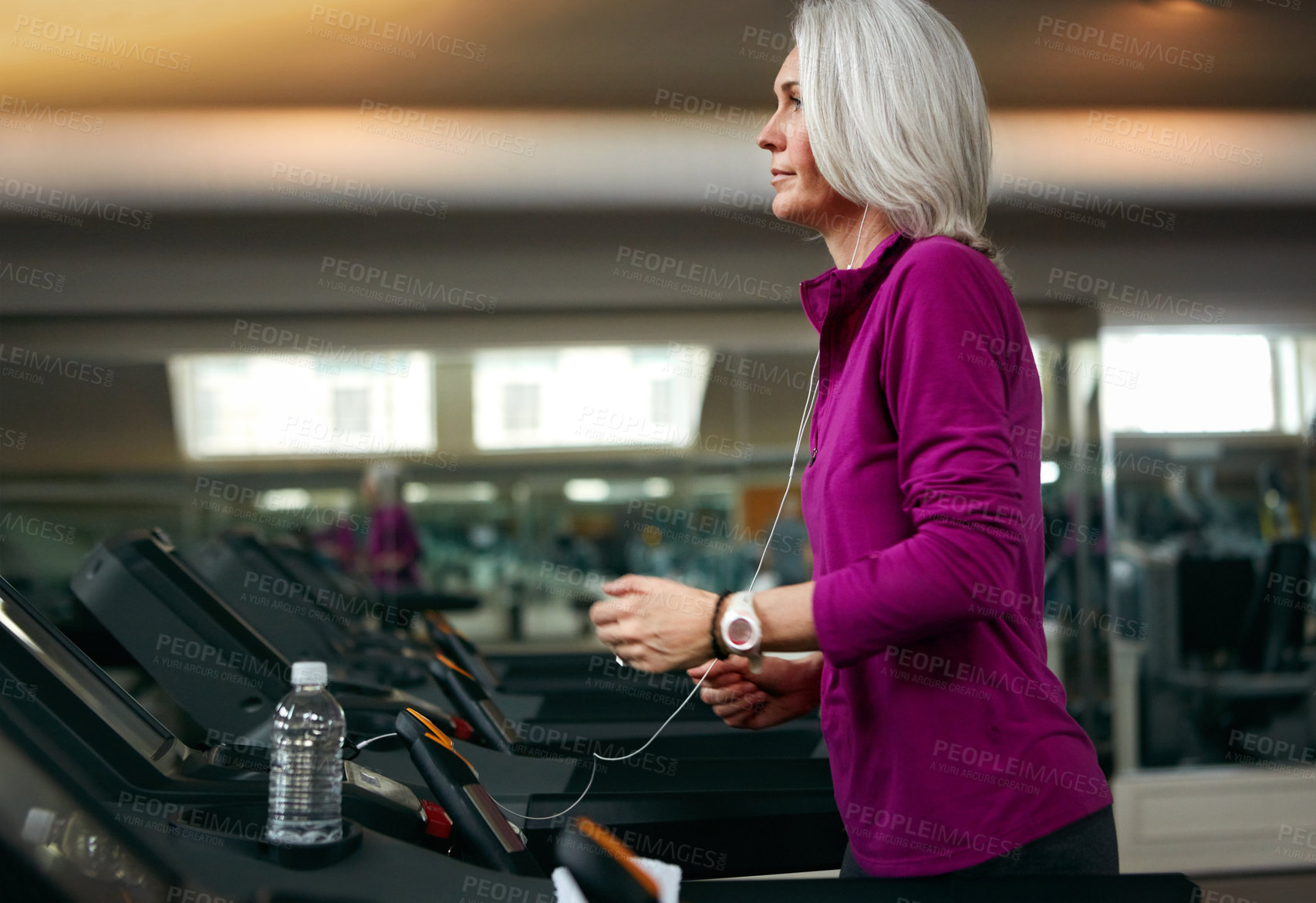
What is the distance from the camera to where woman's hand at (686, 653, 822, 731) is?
1.20 metres

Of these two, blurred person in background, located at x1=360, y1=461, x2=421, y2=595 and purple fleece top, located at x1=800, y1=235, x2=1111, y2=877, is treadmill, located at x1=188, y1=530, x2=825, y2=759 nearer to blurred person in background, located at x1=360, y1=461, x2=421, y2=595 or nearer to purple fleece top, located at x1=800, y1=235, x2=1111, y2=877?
purple fleece top, located at x1=800, y1=235, x2=1111, y2=877

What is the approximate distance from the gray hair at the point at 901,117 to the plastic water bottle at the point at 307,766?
75 centimetres

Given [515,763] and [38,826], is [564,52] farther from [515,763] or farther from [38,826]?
[38,826]

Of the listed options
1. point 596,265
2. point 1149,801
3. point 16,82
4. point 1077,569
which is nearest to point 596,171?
point 596,265

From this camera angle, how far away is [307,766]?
1.13 meters

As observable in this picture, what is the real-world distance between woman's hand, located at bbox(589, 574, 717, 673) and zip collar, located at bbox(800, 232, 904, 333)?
0.29m

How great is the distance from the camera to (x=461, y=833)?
111 cm

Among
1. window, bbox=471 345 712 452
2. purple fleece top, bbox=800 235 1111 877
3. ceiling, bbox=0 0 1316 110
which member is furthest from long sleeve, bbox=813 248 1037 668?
window, bbox=471 345 712 452

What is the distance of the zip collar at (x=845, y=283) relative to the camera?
40.3 inches

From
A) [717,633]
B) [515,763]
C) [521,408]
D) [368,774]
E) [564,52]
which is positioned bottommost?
[515,763]

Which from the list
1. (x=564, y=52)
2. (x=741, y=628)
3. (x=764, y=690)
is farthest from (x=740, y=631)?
(x=564, y=52)

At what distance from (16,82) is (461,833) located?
4.52m

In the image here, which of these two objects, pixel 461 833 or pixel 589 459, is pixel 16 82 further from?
pixel 461 833

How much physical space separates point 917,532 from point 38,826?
2.37 ft
